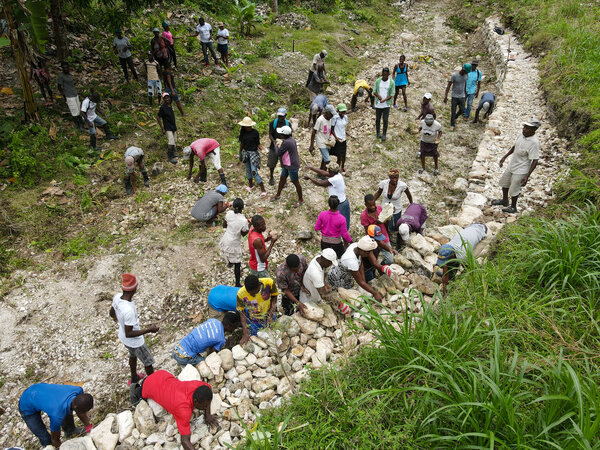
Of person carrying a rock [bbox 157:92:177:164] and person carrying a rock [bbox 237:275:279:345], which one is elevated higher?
person carrying a rock [bbox 157:92:177:164]

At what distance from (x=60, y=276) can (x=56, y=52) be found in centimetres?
796

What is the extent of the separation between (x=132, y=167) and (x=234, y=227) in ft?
10.9

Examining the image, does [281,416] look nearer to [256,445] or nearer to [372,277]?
[256,445]

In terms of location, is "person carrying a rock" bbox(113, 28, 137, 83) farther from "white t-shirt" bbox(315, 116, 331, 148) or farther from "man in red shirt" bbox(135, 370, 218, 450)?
"man in red shirt" bbox(135, 370, 218, 450)

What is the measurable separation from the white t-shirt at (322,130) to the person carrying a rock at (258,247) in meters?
3.17

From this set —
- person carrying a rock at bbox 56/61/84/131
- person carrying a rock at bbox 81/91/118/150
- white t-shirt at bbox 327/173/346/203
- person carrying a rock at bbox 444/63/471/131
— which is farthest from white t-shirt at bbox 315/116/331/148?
person carrying a rock at bbox 56/61/84/131

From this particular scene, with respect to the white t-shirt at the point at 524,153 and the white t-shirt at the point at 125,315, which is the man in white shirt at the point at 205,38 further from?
the white t-shirt at the point at 125,315

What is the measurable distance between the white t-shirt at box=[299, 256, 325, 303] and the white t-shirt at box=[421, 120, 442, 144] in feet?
15.3

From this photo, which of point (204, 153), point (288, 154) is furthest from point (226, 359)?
point (204, 153)

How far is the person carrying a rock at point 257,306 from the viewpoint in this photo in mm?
4531

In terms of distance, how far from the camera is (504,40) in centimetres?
1387

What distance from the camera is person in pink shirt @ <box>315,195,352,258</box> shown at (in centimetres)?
550

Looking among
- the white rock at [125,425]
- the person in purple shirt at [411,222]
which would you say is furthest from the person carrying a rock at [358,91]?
the white rock at [125,425]

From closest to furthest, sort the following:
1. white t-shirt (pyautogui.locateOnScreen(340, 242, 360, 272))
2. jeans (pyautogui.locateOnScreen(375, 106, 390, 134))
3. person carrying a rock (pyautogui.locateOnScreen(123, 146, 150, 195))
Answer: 1. white t-shirt (pyautogui.locateOnScreen(340, 242, 360, 272))
2. person carrying a rock (pyautogui.locateOnScreen(123, 146, 150, 195))
3. jeans (pyautogui.locateOnScreen(375, 106, 390, 134))
